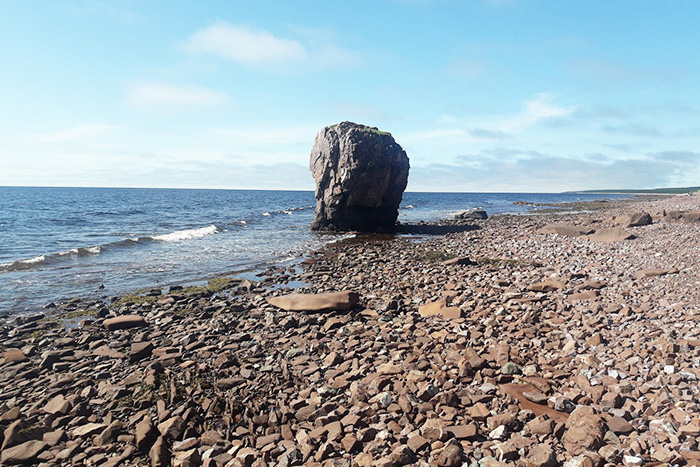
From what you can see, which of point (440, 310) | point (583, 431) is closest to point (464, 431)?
point (583, 431)

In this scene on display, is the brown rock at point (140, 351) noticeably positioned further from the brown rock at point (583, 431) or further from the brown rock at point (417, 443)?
the brown rock at point (583, 431)

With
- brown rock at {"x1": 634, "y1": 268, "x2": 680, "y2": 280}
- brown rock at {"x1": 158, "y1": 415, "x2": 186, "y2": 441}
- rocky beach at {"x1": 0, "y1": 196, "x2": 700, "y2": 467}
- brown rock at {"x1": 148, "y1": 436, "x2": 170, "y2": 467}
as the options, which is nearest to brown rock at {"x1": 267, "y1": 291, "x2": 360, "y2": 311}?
rocky beach at {"x1": 0, "y1": 196, "x2": 700, "y2": 467}

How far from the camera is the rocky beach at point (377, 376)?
5188 millimetres

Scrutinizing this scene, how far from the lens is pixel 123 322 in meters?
10.7

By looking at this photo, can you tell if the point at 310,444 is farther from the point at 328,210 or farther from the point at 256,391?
the point at 328,210

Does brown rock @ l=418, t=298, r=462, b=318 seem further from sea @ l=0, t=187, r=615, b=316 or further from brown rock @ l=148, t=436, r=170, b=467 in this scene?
sea @ l=0, t=187, r=615, b=316

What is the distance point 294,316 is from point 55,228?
119 ft

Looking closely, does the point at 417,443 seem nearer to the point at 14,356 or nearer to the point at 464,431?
the point at 464,431

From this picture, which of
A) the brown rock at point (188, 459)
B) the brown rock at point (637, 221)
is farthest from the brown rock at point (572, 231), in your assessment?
the brown rock at point (188, 459)

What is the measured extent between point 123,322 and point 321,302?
533 cm

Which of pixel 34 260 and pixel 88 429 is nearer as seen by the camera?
pixel 88 429

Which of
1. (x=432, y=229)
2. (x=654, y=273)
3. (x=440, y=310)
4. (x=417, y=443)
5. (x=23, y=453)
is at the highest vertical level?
(x=654, y=273)

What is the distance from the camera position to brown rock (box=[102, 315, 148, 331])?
1062 cm

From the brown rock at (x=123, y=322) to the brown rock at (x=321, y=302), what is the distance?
369 centimetres
